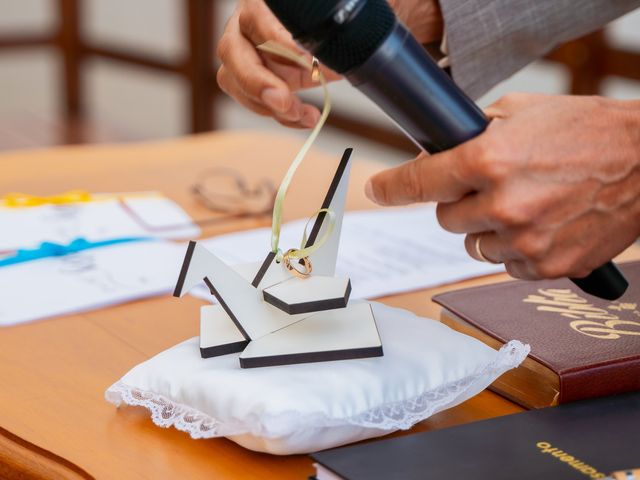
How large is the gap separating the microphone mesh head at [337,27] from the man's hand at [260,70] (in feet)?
1.15

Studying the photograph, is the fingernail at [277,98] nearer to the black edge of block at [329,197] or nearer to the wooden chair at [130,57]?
the black edge of block at [329,197]

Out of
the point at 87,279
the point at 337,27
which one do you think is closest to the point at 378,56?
the point at 337,27

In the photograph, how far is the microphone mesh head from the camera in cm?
53

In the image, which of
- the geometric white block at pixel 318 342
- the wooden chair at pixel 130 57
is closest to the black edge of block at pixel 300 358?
the geometric white block at pixel 318 342

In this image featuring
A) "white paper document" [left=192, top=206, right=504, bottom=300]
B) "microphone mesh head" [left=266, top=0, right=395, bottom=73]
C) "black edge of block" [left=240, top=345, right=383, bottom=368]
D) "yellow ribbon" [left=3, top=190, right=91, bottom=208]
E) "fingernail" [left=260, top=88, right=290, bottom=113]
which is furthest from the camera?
"yellow ribbon" [left=3, top=190, right=91, bottom=208]

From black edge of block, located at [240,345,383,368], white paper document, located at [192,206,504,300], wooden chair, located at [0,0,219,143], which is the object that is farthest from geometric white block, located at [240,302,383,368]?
wooden chair, located at [0,0,219,143]

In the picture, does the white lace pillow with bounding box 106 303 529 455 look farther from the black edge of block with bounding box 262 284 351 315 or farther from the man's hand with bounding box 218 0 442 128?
the man's hand with bounding box 218 0 442 128

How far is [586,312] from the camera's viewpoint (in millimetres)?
808

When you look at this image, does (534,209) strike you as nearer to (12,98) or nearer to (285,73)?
(285,73)

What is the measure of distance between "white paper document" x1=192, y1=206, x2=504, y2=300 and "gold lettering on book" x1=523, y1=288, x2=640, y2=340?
177mm

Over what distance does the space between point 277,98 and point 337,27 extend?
0.37 metres

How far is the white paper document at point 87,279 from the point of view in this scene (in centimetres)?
92

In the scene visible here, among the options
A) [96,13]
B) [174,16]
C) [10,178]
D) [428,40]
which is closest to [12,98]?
[96,13]

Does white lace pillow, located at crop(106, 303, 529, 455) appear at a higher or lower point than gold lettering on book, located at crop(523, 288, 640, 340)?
lower
